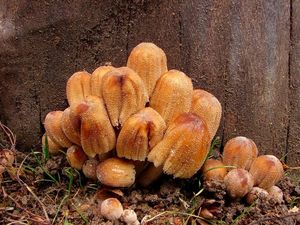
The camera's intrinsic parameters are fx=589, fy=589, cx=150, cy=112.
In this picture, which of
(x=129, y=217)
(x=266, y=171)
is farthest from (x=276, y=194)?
(x=129, y=217)

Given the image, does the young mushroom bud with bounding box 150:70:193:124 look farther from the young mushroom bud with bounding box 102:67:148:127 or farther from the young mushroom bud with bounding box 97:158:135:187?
the young mushroom bud with bounding box 97:158:135:187

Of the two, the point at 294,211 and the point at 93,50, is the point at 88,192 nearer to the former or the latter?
the point at 93,50

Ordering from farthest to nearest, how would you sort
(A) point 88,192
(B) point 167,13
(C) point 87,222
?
1. (B) point 167,13
2. (A) point 88,192
3. (C) point 87,222

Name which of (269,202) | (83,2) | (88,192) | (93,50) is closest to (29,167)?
(88,192)

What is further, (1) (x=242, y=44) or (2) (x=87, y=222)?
(1) (x=242, y=44)

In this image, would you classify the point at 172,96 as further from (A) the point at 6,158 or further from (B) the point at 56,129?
(A) the point at 6,158

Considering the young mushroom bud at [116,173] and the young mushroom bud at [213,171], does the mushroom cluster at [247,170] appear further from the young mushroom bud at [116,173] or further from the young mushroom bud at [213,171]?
the young mushroom bud at [116,173]
